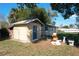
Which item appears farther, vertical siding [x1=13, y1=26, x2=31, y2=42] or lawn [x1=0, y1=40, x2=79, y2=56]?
vertical siding [x1=13, y1=26, x2=31, y2=42]

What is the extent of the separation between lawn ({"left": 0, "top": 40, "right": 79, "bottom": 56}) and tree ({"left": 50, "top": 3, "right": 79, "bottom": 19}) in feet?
2.30

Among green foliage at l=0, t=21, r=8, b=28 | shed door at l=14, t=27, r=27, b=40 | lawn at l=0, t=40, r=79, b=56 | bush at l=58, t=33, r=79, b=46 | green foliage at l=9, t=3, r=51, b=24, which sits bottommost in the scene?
lawn at l=0, t=40, r=79, b=56

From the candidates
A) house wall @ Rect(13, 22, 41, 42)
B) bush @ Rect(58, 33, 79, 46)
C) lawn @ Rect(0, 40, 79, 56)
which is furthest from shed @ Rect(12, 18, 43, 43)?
bush @ Rect(58, 33, 79, 46)

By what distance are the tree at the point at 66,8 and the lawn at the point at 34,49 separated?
0.70 meters

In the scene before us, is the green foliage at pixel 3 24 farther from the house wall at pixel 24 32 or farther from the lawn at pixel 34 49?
the lawn at pixel 34 49

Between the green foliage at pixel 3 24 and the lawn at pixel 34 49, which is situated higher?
the green foliage at pixel 3 24

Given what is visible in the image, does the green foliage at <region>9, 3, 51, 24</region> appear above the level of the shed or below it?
above

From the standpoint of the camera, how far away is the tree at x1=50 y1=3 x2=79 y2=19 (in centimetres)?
537

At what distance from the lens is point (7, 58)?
16.9 feet

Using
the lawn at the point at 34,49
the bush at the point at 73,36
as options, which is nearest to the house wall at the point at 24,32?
the lawn at the point at 34,49

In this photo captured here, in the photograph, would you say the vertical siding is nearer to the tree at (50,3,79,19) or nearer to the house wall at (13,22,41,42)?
the house wall at (13,22,41,42)

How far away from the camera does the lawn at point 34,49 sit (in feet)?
17.3

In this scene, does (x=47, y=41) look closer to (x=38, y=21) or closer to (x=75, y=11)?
(x=38, y=21)

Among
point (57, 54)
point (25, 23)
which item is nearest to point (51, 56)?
point (57, 54)
